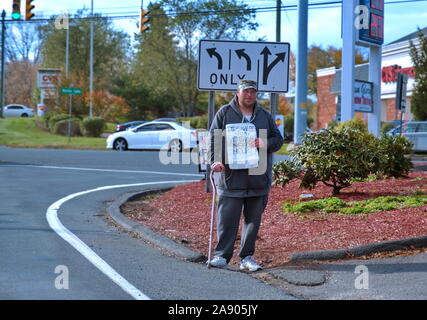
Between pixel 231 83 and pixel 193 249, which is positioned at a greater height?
pixel 231 83

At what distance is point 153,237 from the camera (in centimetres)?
788

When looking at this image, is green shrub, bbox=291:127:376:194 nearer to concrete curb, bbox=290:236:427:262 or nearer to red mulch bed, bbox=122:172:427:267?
red mulch bed, bbox=122:172:427:267

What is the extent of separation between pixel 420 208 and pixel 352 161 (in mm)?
1578

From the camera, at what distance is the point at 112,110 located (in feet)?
164

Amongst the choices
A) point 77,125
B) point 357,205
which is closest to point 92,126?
point 77,125

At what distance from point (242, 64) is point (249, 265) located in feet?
13.3

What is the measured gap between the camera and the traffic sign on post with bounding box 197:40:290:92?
29.7 ft

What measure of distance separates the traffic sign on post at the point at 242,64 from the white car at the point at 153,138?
18.4 meters

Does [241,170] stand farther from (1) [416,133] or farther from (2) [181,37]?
(2) [181,37]

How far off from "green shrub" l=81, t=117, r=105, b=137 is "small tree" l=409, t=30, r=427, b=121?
19.2 meters

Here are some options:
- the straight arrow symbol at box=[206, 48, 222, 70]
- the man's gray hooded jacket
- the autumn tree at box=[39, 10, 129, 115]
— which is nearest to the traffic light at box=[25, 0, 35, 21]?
the straight arrow symbol at box=[206, 48, 222, 70]
